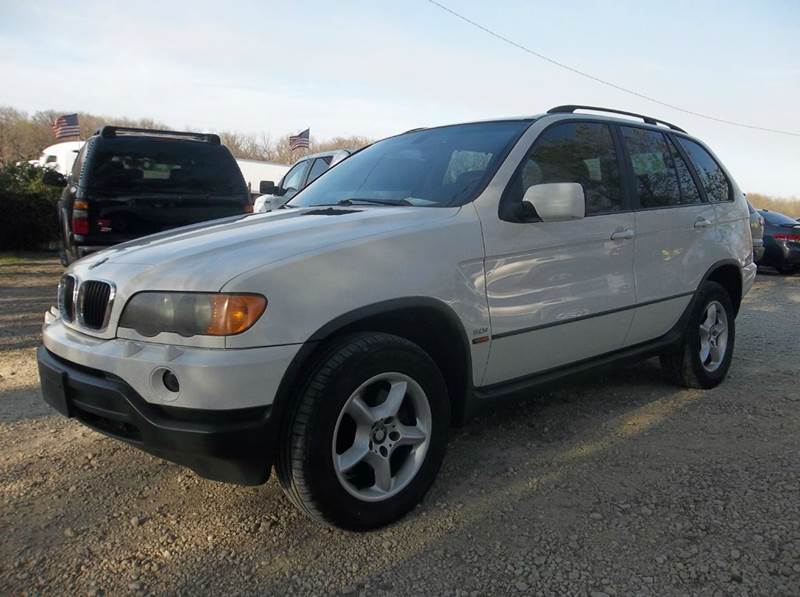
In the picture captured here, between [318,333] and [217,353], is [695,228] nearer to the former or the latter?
[318,333]

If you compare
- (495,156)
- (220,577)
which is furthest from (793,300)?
(220,577)

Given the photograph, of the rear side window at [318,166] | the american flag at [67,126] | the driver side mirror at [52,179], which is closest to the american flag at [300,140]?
the american flag at [67,126]

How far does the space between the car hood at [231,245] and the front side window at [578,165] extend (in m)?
0.58

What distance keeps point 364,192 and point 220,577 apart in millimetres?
2058

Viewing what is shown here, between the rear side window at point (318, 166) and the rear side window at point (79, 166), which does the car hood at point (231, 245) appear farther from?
the rear side window at point (318, 166)

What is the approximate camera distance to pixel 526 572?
2.33 m

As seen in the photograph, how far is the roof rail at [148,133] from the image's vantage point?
6.50m

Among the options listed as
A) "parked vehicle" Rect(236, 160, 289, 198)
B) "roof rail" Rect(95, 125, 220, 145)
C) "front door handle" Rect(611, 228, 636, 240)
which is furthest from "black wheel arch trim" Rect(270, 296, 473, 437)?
"parked vehicle" Rect(236, 160, 289, 198)

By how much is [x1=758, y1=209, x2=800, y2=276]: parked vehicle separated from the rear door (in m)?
10.1

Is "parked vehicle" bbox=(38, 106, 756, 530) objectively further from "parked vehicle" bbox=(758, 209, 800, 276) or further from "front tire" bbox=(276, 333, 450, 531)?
"parked vehicle" bbox=(758, 209, 800, 276)

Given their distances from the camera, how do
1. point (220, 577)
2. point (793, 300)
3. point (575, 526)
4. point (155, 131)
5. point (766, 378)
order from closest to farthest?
point (220, 577), point (575, 526), point (766, 378), point (155, 131), point (793, 300)

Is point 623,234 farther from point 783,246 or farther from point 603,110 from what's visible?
point 783,246

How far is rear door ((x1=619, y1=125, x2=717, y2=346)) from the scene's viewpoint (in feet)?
12.5

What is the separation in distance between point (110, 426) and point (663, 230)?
3.29 meters
